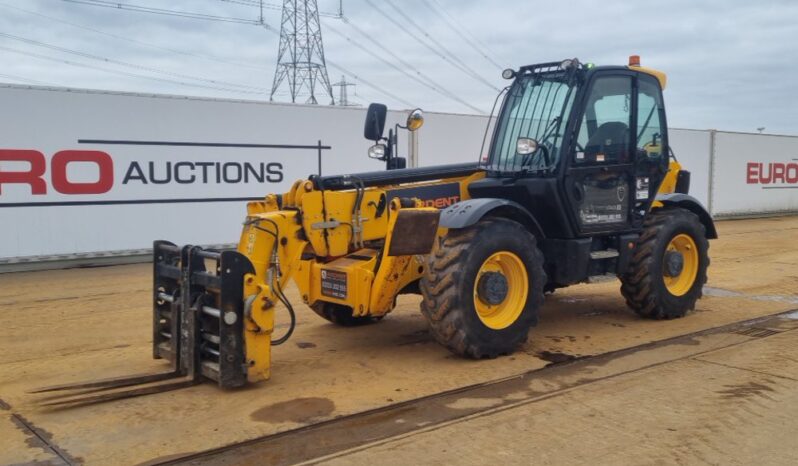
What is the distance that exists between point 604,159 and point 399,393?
327 centimetres

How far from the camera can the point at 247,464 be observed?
3916 mm

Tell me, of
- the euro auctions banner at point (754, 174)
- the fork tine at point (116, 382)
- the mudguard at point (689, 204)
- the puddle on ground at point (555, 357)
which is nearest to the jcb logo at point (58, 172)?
the fork tine at point (116, 382)

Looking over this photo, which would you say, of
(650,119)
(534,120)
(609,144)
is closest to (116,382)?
(534,120)

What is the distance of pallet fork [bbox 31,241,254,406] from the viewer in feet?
16.3

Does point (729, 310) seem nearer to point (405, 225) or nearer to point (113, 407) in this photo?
point (405, 225)

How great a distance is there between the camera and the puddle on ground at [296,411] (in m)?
4.60

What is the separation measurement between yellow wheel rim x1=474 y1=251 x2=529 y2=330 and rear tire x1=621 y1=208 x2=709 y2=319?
5.81 feet

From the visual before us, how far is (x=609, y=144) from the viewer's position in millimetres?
6977

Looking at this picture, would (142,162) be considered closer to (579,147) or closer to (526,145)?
(526,145)

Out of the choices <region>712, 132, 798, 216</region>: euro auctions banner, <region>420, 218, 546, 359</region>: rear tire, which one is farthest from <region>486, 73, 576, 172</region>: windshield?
<region>712, 132, 798, 216</region>: euro auctions banner

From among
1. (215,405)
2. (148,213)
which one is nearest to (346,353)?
(215,405)

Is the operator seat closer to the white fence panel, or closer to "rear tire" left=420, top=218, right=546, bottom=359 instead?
"rear tire" left=420, top=218, right=546, bottom=359

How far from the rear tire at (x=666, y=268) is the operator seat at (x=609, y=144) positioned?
0.87 m

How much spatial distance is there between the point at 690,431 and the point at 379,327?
3.54 metres
